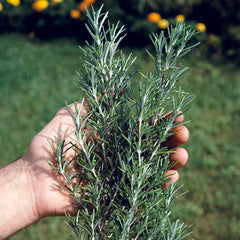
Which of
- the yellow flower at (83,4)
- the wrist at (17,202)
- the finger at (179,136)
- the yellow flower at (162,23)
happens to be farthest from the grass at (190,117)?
the wrist at (17,202)

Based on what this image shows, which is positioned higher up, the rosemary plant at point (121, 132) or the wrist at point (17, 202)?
the rosemary plant at point (121, 132)

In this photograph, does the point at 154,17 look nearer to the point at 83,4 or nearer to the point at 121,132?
the point at 83,4

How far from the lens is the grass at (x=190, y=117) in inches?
124

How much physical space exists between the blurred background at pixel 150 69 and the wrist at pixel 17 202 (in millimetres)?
1206

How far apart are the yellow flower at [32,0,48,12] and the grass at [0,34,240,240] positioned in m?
0.52

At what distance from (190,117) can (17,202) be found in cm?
262

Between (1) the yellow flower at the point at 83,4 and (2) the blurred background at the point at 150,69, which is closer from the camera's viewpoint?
(2) the blurred background at the point at 150,69

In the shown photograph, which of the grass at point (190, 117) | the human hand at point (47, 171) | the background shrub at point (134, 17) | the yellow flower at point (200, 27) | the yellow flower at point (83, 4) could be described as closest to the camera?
the human hand at point (47, 171)

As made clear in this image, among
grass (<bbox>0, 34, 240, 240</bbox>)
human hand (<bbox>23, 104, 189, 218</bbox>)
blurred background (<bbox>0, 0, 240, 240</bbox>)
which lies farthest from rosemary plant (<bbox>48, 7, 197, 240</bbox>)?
blurred background (<bbox>0, 0, 240, 240</bbox>)

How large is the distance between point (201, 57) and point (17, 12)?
310 centimetres

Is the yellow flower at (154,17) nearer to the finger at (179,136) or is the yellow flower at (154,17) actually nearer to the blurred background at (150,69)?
the blurred background at (150,69)

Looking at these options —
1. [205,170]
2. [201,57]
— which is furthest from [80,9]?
[205,170]

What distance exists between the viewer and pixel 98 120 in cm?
141

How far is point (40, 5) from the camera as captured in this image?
16.4 ft
